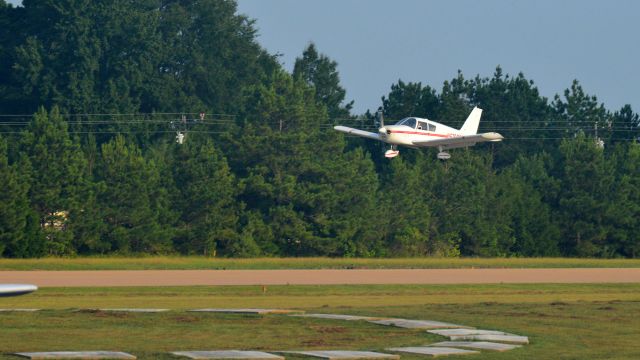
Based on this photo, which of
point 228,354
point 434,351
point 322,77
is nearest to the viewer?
point 228,354

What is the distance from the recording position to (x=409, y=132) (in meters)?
79.7

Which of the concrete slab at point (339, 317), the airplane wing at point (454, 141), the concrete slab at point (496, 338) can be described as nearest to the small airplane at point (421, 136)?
the airplane wing at point (454, 141)

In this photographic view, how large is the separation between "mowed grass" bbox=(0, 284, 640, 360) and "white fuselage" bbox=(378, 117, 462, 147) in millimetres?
43164

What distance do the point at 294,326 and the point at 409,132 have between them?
57.3 m

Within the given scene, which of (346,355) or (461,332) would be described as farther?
(461,332)

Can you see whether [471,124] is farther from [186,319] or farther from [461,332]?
[461,332]

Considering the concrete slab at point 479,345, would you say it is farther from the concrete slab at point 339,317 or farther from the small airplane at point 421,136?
the small airplane at point 421,136

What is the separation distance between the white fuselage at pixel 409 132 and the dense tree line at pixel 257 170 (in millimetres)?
8403

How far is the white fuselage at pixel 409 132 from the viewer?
78.9m

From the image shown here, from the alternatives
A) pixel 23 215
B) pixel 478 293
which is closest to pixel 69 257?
pixel 23 215

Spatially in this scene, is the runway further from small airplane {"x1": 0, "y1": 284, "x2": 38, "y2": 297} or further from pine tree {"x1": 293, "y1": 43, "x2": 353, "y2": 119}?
pine tree {"x1": 293, "y1": 43, "x2": 353, "y2": 119}

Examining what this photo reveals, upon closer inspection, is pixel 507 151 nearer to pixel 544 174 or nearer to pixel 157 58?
pixel 544 174

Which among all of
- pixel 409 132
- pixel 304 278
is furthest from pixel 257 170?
pixel 304 278

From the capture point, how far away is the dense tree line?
258 feet
